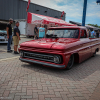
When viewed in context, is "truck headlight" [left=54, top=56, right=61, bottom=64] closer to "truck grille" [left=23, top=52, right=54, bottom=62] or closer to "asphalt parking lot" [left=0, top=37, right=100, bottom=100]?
"truck grille" [left=23, top=52, right=54, bottom=62]

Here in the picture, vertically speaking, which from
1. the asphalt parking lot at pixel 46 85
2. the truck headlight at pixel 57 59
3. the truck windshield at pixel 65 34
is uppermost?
the truck windshield at pixel 65 34

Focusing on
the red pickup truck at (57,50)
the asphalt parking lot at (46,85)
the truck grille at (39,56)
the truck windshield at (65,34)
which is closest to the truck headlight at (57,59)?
the red pickup truck at (57,50)

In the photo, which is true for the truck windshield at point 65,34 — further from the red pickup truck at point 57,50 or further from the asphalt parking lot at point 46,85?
the asphalt parking lot at point 46,85

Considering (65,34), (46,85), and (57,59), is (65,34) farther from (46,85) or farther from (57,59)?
(46,85)

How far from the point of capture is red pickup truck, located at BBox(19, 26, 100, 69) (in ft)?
12.8

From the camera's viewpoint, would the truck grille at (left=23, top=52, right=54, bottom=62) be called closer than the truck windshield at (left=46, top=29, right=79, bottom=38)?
Yes

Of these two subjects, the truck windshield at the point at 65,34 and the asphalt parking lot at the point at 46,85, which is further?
the truck windshield at the point at 65,34

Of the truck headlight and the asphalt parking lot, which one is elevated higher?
the truck headlight

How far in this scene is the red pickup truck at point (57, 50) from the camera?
389 centimetres

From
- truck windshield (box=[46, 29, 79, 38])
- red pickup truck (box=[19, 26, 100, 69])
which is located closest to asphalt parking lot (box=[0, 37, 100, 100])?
red pickup truck (box=[19, 26, 100, 69])

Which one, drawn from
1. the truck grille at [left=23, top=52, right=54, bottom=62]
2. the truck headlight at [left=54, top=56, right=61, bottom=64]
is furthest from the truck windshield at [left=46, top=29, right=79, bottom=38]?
the truck headlight at [left=54, top=56, right=61, bottom=64]

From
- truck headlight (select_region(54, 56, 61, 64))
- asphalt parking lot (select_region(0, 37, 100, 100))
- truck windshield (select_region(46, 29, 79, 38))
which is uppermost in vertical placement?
truck windshield (select_region(46, 29, 79, 38))

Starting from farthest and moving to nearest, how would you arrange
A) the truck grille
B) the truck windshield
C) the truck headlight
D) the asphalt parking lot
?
the truck windshield, the truck grille, the truck headlight, the asphalt parking lot

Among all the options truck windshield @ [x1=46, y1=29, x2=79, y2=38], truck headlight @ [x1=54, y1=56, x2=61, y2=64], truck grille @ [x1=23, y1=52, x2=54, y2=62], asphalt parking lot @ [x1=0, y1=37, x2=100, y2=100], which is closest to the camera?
asphalt parking lot @ [x1=0, y1=37, x2=100, y2=100]
